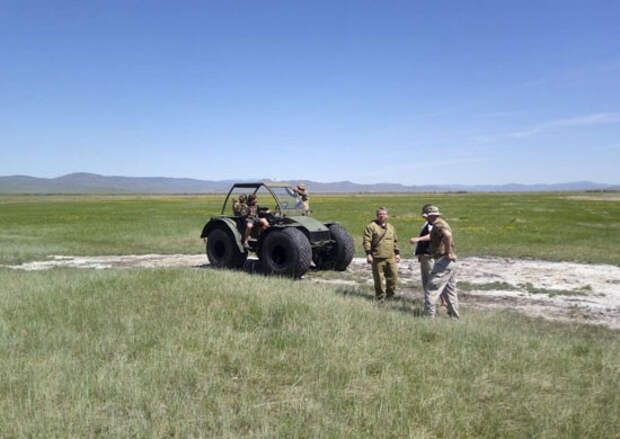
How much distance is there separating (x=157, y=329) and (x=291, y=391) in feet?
8.25

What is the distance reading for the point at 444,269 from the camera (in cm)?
740

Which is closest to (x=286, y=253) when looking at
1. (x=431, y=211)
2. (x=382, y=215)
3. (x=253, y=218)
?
(x=253, y=218)

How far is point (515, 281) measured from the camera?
36.8 ft

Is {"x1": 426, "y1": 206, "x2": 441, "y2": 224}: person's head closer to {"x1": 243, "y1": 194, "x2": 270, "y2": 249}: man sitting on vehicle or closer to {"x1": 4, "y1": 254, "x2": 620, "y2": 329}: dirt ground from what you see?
{"x1": 4, "y1": 254, "x2": 620, "y2": 329}: dirt ground

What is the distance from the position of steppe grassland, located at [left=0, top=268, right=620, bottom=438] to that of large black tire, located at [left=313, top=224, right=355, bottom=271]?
162 inches

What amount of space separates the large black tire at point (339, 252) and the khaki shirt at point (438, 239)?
4.52 m

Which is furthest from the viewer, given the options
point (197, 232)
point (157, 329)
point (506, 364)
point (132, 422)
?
point (197, 232)

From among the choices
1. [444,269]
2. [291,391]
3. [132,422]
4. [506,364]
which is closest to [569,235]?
[444,269]

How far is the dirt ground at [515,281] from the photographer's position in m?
8.77

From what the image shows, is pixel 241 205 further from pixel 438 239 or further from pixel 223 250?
pixel 438 239

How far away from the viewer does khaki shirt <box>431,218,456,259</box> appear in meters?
7.41

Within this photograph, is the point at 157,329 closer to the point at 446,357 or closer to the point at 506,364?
the point at 446,357

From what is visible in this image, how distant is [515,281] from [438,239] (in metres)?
4.93

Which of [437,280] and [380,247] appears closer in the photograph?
[437,280]
